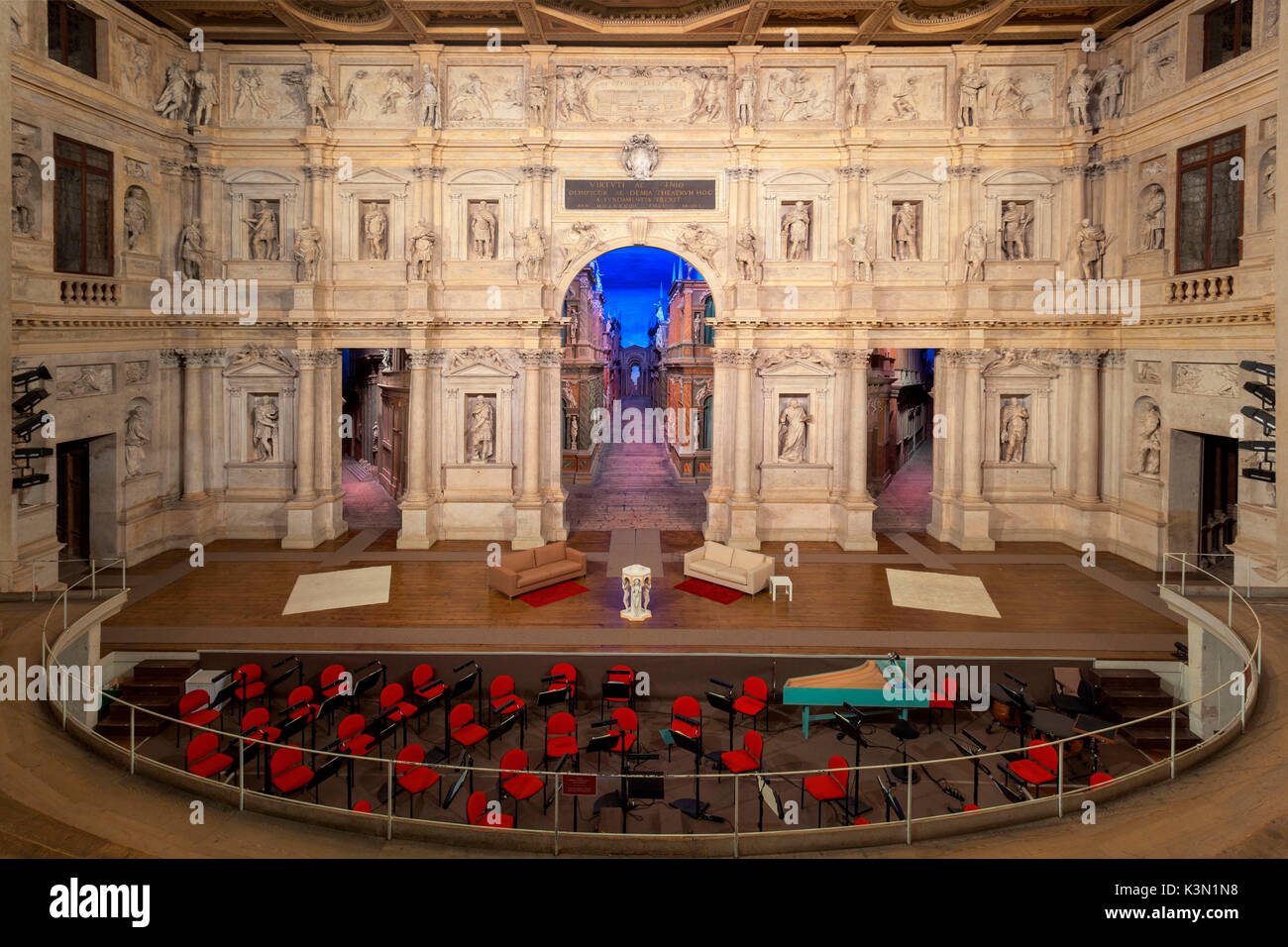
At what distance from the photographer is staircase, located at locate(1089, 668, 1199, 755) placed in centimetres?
1305

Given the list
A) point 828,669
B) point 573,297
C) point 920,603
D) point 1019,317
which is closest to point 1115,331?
point 1019,317

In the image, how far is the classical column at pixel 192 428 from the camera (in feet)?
72.4

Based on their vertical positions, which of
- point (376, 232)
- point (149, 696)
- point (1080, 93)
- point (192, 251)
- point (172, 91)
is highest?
point (1080, 93)

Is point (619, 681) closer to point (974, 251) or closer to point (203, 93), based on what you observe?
point (974, 251)

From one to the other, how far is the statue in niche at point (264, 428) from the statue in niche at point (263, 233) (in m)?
3.69

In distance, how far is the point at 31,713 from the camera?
10234 mm

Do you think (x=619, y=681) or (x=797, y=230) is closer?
(x=619, y=681)

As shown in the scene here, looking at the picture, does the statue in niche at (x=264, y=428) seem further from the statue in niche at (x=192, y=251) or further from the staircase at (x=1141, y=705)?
the staircase at (x=1141, y=705)

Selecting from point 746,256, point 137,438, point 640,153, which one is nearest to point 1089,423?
point 746,256

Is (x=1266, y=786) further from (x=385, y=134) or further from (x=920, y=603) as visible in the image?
(x=385, y=134)

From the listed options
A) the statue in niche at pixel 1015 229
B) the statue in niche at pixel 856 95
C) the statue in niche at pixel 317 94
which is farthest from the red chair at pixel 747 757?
the statue in niche at pixel 317 94

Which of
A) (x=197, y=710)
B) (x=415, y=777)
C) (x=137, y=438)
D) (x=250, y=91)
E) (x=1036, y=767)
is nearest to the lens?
(x=415, y=777)

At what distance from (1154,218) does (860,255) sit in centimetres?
657

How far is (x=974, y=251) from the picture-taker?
71.8ft
